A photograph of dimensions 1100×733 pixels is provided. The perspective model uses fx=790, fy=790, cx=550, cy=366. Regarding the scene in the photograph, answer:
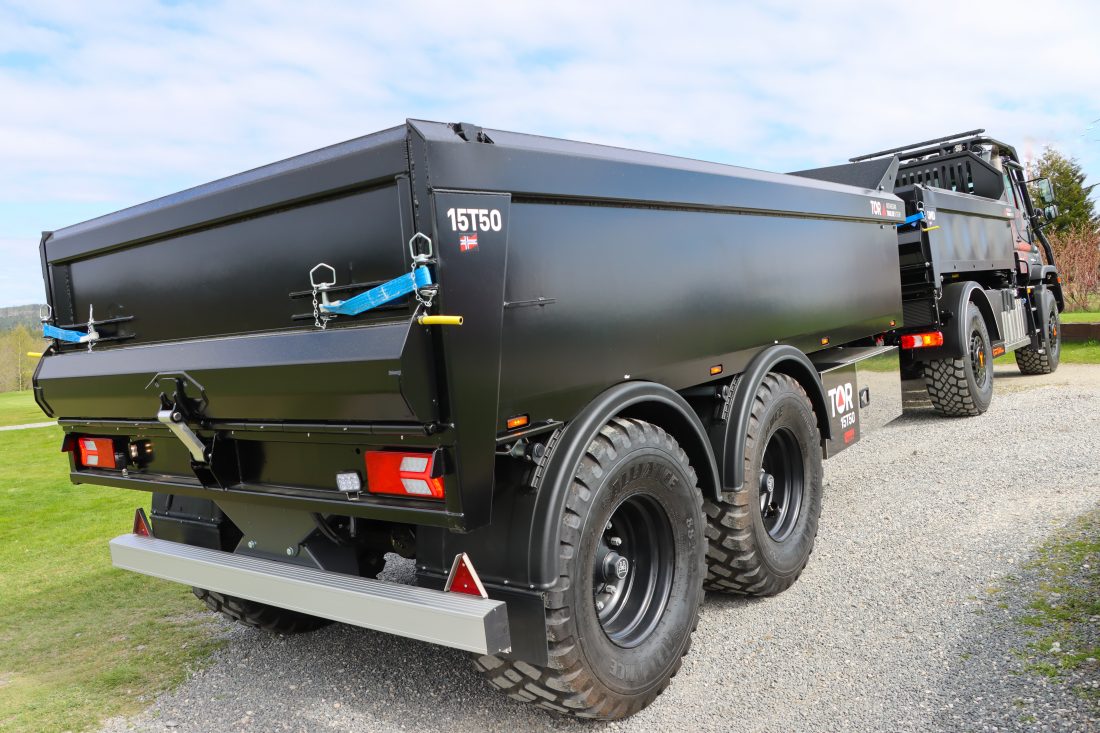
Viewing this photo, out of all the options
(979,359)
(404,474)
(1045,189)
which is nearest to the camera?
(404,474)

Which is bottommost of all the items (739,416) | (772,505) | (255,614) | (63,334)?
(255,614)

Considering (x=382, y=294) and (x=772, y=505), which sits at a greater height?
(x=382, y=294)

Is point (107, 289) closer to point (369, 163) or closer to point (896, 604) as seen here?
point (369, 163)

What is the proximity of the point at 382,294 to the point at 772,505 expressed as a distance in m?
2.80

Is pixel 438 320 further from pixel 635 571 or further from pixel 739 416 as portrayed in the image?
pixel 739 416

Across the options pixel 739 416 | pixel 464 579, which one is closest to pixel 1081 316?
pixel 739 416

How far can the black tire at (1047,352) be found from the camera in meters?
10.7

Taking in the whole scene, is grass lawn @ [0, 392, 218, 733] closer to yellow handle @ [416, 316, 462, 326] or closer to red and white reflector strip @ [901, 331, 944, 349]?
yellow handle @ [416, 316, 462, 326]

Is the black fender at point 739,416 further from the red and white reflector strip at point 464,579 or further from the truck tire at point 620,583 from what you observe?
the red and white reflector strip at point 464,579

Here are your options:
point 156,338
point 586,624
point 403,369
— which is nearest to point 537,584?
point 586,624

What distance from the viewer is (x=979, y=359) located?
26.9 feet

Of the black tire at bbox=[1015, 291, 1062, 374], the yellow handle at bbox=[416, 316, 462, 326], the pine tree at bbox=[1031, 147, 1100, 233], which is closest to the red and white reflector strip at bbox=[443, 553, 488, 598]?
the yellow handle at bbox=[416, 316, 462, 326]

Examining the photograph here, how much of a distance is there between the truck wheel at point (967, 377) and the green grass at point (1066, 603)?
3.24 meters

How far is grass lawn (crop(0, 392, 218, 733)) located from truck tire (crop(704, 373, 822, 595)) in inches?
104
